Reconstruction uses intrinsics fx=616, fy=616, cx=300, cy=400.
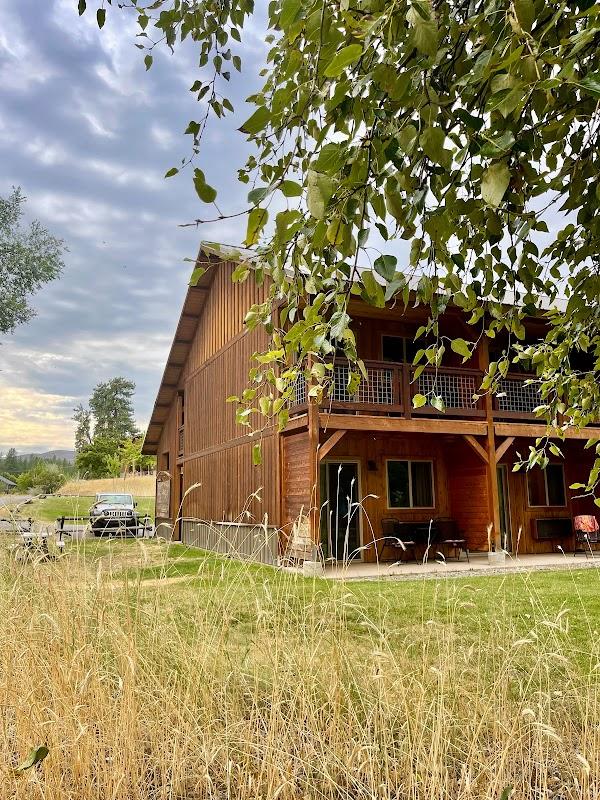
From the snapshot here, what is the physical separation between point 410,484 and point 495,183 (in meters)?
13.3

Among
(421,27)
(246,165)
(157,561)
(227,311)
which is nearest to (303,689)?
(157,561)

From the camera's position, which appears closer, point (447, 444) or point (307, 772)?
point (307, 772)

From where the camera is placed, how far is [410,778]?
2.36 m

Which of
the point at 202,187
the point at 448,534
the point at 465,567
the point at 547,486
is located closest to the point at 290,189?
the point at 202,187

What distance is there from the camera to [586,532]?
1395cm

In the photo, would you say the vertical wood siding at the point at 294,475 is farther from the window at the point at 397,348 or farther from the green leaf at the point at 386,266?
the green leaf at the point at 386,266

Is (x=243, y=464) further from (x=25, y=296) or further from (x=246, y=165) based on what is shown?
(x=25, y=296)

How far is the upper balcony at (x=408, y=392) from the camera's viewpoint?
11.8 metres

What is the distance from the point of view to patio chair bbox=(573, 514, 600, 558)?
533 inches

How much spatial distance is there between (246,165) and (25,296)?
91.8 ft

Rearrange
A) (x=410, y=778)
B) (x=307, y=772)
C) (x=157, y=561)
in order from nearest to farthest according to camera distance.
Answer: (x=410, y=778) < (x=307, y=772) < (x=157, y=561)

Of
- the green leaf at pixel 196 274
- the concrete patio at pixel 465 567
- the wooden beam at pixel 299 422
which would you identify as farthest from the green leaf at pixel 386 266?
the wooden beam at pixel 299 422

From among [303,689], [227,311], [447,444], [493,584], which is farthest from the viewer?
[227,311]

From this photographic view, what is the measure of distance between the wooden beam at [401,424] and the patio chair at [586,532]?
3303 millimetres
